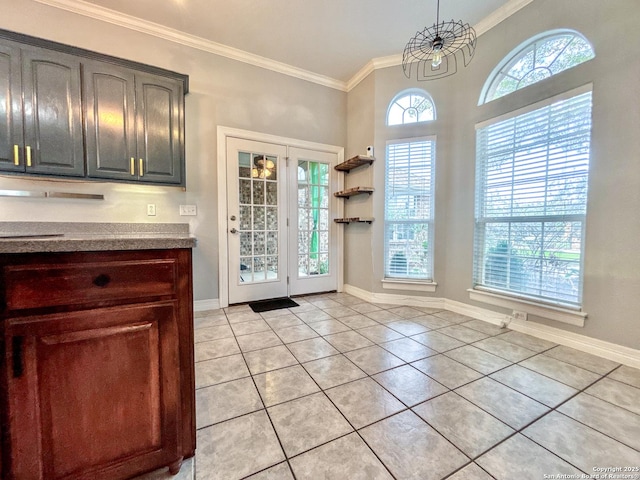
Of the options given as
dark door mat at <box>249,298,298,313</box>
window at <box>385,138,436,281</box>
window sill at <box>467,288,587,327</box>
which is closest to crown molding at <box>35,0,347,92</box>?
window at <box>385,138,436,281</box>

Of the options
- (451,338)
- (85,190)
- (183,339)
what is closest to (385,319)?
(451,338)

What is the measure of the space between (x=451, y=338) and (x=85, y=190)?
3.61 meters

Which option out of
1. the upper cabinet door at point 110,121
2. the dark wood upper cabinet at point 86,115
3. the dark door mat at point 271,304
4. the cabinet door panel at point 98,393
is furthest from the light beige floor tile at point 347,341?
the upper cabinet door at point 110,121

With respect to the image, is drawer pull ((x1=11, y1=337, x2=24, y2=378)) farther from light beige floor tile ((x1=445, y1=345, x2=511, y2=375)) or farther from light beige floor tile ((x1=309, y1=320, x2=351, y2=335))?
light beige floor tile ((x1=445, y1=345, x2=511, y2=375))

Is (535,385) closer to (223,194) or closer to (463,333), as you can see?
(463,333)

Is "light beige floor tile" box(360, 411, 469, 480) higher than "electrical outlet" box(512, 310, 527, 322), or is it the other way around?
"electrical outlet" box(512, 310, 527, 322)

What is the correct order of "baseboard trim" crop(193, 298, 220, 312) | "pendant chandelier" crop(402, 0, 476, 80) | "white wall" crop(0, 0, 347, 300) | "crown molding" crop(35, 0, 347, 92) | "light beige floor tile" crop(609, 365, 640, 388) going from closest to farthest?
"light beige floor tile" crop(609, 365, 640, 388)
"white wall" crop(0, 0, 347, 300)
"crown molding" crop(35, 0, 347, 92)
"pendant chandelier" crop(402, 0, 476, 80)
"baseboard trim" crop(193, 298, 220, 312)

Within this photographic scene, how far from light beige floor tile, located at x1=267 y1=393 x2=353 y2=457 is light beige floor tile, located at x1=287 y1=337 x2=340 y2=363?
18.2 inches

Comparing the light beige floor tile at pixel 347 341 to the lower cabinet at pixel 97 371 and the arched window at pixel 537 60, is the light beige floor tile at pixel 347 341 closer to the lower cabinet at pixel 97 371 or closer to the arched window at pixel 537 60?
the lower cabinet at pixel 97 371

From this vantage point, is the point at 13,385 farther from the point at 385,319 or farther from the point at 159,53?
the point at 159,53

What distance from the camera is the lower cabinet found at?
0.75m

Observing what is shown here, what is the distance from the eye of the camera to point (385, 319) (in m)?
2.75

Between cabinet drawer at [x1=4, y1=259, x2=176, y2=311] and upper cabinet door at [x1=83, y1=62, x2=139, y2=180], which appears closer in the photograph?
cabinet drawer at [x1=4, y1=259, x2=176, y2=311]

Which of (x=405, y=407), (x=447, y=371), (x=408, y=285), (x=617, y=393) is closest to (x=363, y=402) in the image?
(x=405, y=407)
